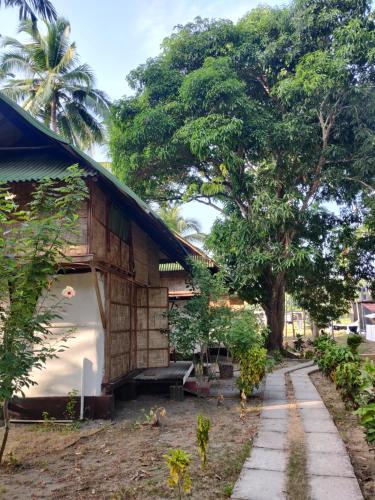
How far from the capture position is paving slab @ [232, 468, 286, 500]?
142 inches

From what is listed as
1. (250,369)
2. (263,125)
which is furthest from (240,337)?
(263,125)

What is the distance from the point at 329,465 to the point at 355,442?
48.0 inches

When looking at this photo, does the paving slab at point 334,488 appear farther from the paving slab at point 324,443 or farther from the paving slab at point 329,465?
the paving slab at point 324,443

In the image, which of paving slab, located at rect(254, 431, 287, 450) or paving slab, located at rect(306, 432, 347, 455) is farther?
paving slab, located at rect(254, 431, 287, 450)

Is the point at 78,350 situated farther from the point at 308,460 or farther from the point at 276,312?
the point at 276,312

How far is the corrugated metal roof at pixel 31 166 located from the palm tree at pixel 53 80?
11.9 metres

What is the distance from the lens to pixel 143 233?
10844 millimetres

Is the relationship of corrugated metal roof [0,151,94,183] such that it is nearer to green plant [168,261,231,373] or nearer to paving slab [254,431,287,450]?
green plant [168,261,231,373]

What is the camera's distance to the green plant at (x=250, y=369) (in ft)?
25.7

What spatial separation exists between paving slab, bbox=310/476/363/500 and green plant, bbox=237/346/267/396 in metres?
3.77

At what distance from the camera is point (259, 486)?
3830 mm

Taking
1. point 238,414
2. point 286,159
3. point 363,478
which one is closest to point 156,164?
point 286,159

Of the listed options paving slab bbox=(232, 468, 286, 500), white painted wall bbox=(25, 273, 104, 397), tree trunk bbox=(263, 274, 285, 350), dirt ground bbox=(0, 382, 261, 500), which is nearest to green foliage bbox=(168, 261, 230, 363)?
dirt ground bbox=(0, 382, 261, 500)

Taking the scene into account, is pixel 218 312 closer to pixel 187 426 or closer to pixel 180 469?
pixel 187 426
